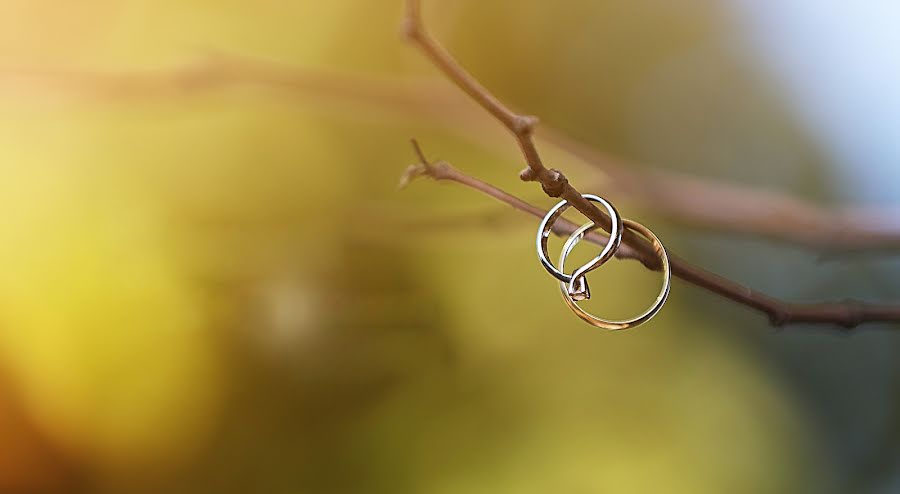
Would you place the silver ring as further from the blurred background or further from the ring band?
the blurred background

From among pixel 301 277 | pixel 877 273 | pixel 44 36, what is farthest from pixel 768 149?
pixel 44 36

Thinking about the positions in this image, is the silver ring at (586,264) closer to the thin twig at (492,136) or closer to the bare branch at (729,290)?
the bare branch at (729,290)

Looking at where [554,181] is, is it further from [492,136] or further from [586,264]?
[492,136]

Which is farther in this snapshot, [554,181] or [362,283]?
[362,283]

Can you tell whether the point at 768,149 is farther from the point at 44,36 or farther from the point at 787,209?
the point at 44,36

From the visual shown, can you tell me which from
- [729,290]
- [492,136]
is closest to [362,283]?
[492,136]

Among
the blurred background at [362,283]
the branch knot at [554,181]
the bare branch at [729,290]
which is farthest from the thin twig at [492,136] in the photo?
the branch knot at [554,181]
